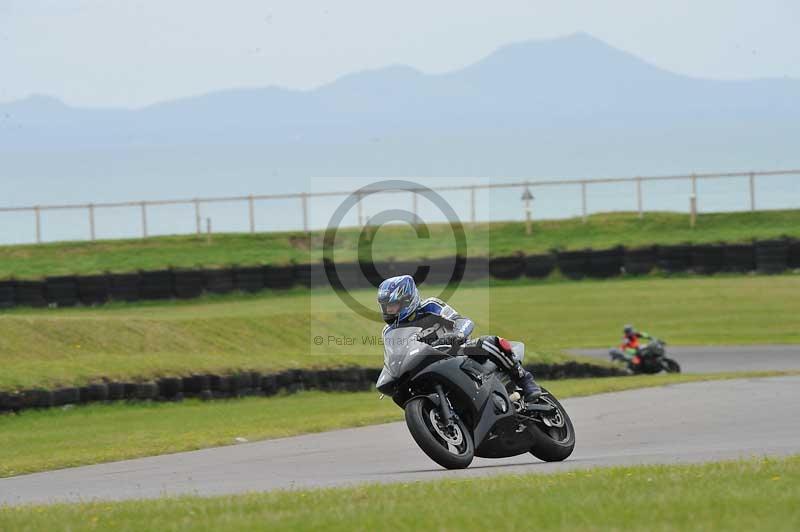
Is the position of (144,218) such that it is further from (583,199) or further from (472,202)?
(583,199)

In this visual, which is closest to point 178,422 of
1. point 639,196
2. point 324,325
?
point 324,325

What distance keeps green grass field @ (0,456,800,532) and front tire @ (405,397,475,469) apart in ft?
2.58

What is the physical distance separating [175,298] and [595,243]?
43.3ft

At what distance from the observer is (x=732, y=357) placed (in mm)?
25391

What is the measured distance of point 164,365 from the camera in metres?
19.5

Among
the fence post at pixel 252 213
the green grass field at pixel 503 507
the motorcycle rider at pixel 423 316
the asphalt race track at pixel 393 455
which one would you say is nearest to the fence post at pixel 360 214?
the fence post at pixel 252 213

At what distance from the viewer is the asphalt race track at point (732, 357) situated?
77.9 ft

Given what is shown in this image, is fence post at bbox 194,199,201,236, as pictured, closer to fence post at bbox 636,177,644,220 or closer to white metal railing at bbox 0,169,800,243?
white metal railing at bbox 0,169,800,243

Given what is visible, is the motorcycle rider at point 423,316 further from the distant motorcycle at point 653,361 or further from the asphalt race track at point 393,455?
the distant motorcycle at point 653,361

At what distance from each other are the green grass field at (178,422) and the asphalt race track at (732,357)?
268 centimetres

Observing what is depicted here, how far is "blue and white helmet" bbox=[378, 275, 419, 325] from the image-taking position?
1090cm

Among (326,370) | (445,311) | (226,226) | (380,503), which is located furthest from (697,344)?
(226,226)

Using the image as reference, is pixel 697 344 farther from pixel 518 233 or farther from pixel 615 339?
pixel 518 233

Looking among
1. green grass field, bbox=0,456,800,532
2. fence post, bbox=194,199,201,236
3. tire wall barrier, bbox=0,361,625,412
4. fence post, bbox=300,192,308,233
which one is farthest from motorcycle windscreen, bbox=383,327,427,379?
fence post, bbox=194,199,201,236
